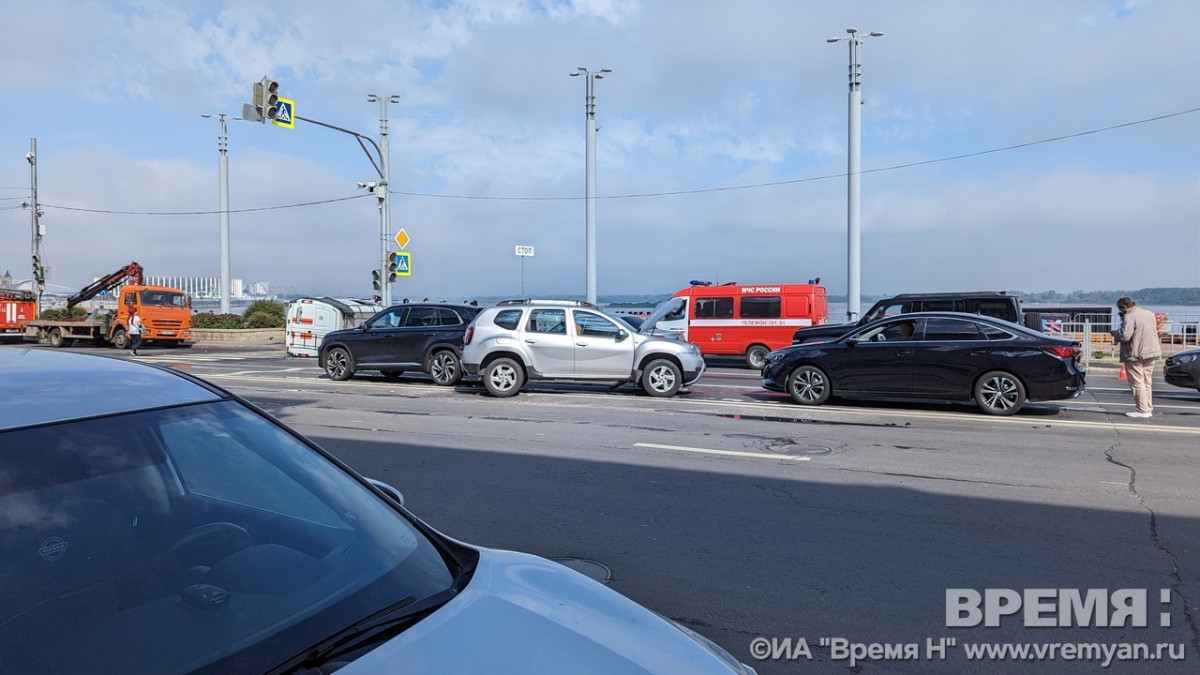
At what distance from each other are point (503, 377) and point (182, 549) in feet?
40.9

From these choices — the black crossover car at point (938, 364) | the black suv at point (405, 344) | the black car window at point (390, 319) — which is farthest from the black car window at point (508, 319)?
the black crossover car at point (938, 364)

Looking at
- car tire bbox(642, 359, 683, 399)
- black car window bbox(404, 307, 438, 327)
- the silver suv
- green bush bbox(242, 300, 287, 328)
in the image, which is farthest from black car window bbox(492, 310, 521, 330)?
green bush bbox(242, 300, 287, 328)

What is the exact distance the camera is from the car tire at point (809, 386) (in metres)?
13.3

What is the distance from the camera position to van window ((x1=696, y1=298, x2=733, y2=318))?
72.6 ft

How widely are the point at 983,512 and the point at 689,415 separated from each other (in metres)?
5.84

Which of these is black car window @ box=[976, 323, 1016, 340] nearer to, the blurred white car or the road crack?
the road crack

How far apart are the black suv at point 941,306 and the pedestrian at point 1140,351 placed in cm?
395

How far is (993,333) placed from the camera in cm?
1235

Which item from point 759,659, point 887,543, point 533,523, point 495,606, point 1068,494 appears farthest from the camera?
point 1068,494

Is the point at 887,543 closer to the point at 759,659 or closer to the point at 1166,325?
the point at 759,659

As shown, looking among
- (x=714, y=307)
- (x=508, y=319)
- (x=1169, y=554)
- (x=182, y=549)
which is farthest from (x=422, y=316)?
(x=182, y=549)

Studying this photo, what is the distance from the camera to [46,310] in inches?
1613

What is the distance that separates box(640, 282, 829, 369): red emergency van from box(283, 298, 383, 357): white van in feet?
29.4

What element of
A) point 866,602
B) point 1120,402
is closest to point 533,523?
point 866,602
